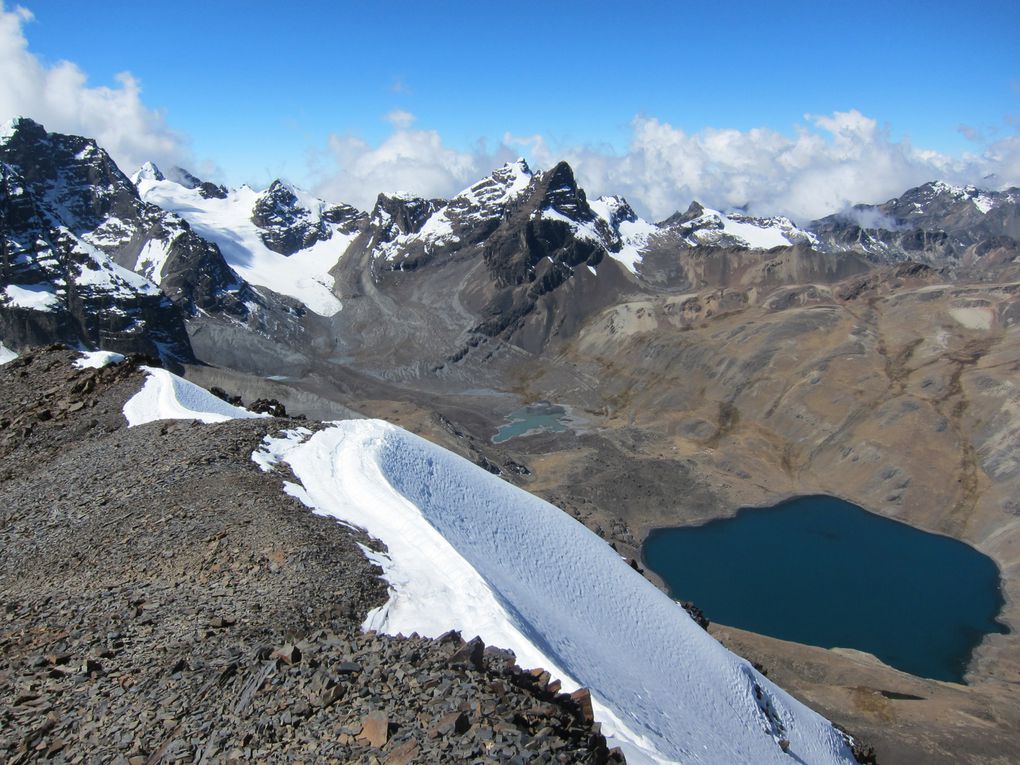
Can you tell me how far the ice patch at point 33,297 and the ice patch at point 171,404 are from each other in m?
108

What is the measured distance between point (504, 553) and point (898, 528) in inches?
3264

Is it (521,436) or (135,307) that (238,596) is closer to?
(521,436)

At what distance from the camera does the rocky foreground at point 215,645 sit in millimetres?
12117

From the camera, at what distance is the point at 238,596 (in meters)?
18.2

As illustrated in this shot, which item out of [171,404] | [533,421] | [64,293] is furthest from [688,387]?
[64,293]

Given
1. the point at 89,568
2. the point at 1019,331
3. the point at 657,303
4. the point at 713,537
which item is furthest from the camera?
the point at 657,303

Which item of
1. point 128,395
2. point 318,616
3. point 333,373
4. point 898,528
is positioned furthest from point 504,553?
point 333,373

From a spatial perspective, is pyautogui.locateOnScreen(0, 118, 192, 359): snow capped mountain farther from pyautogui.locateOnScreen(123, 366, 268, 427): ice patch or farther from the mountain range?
pyautogui.locateOnScreen(123, 366, 268, 427): ice patch

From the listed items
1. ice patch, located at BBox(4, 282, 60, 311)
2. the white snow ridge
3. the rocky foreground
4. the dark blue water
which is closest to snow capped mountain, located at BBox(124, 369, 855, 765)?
the white snow ridge

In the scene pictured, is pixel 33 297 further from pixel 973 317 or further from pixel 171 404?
pixel 973 317

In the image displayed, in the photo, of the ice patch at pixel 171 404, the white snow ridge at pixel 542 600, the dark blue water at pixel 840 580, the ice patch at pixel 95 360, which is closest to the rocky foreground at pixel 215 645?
the white snow ridge at pixel 542 600

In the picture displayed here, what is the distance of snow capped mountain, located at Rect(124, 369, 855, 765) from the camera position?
66.7 ft

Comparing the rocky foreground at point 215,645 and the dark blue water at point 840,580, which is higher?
the rocky foreground at point 215,645

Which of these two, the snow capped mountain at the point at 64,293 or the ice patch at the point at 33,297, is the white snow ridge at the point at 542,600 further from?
the ice patch at the point at 33,297
